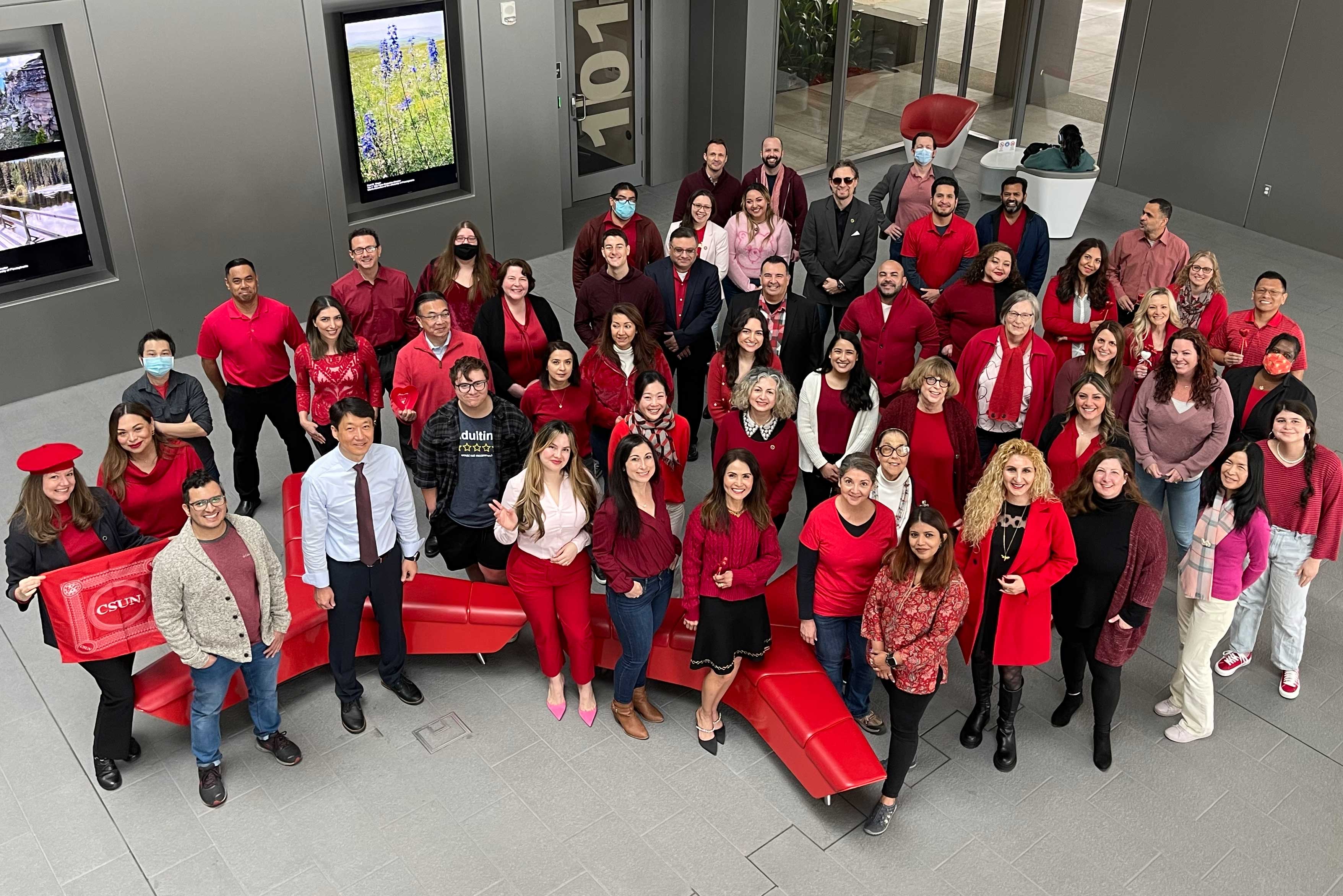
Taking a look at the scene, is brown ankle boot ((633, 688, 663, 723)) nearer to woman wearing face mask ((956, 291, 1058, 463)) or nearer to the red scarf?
woman wearing face mask ((956, 291, 1058, 463))

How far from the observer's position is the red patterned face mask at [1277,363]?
589 cm

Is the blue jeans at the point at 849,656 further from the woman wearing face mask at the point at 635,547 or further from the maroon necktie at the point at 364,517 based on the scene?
the maroon necktie at the point at 364,517

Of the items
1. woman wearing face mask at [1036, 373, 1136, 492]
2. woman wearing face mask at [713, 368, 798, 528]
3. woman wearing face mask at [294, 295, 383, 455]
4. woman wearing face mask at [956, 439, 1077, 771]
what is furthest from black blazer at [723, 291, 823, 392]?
woman wearing face mask at [294, 295, 383, 455]

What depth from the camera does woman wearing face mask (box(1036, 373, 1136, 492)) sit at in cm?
543

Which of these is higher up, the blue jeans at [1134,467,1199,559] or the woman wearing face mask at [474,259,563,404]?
the woman wearing face mask at [474,259,563,404]

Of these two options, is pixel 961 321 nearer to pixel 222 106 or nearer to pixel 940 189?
pixel 940 189

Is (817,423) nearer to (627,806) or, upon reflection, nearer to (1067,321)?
(1067,321)

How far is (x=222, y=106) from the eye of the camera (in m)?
8.42

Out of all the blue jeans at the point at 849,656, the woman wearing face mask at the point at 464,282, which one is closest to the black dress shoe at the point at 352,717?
the blue jeans at the point at 849,656

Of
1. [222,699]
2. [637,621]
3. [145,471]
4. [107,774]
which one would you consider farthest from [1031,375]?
[107,774]

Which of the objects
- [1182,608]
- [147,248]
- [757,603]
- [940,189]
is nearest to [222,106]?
[147,248]

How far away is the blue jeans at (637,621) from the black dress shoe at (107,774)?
2324mm

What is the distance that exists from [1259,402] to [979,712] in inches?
91.9

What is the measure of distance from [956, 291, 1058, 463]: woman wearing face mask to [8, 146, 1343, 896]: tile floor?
134cm
